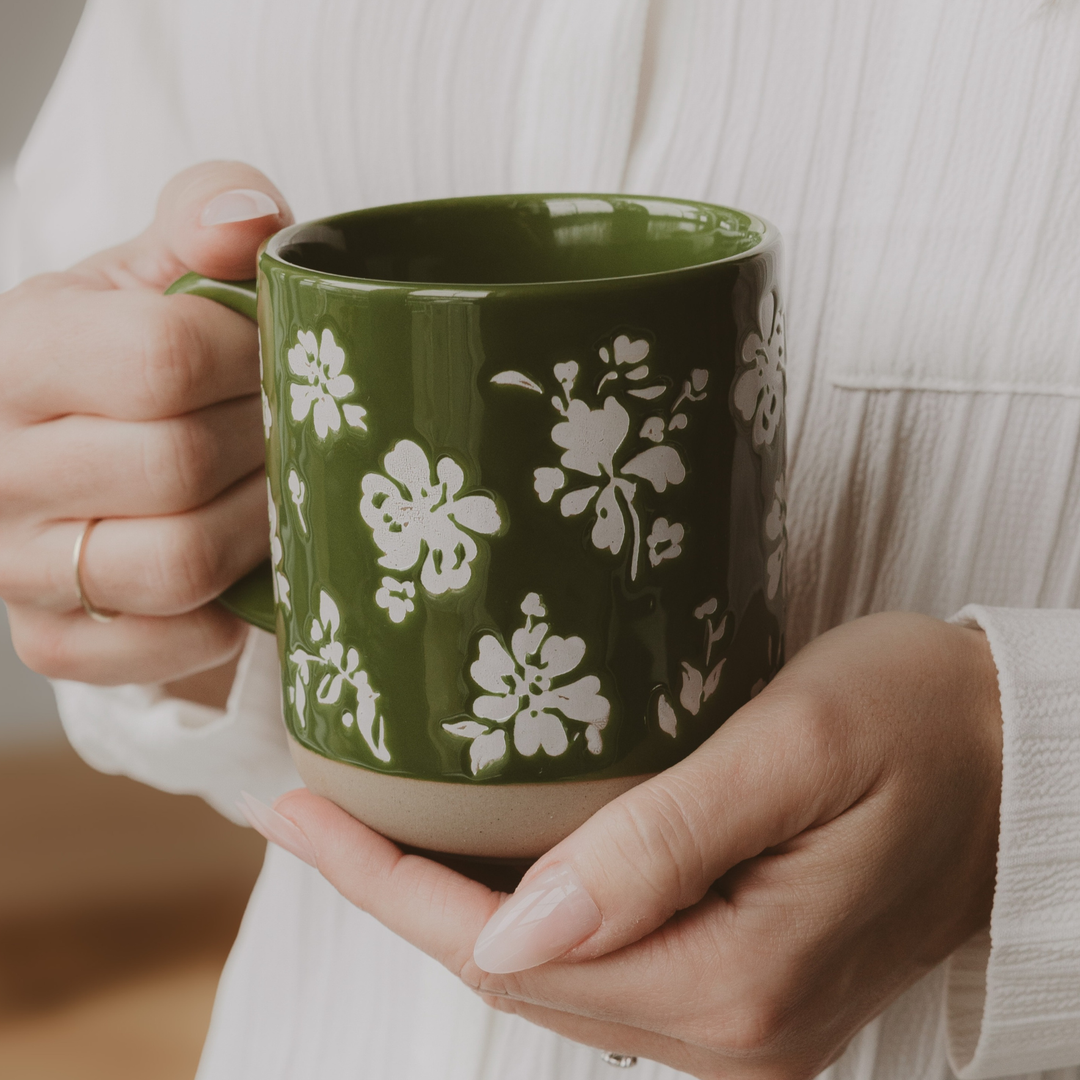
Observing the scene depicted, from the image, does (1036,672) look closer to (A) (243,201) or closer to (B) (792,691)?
(B) (792,691)

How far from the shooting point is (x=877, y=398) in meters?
0.64

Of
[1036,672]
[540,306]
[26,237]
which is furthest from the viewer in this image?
[26,237]

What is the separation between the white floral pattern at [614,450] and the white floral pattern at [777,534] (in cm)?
7

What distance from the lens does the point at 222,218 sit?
546mm

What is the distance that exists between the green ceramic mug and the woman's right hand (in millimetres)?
95

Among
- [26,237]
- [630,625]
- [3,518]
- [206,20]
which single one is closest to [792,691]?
[630,625]

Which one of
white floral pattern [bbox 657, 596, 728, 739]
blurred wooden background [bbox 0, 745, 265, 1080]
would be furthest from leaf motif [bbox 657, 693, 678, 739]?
blurred wooden background [bbox 0, 745, 265, 1080]

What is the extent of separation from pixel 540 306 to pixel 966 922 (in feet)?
1.33

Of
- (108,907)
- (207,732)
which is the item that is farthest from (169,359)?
(108,907)

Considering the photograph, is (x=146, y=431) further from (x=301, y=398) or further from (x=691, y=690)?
(x=691, y=690)

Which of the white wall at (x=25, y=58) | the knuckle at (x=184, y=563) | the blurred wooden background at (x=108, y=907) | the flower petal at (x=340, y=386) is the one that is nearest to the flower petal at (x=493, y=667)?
the flower petal at (x=340, y=386)

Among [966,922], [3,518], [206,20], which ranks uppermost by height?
[206,20]

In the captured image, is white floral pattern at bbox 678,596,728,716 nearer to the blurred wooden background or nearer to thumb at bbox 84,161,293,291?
thumb at bbox 84,161,293,291

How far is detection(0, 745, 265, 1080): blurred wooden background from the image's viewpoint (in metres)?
2.45
